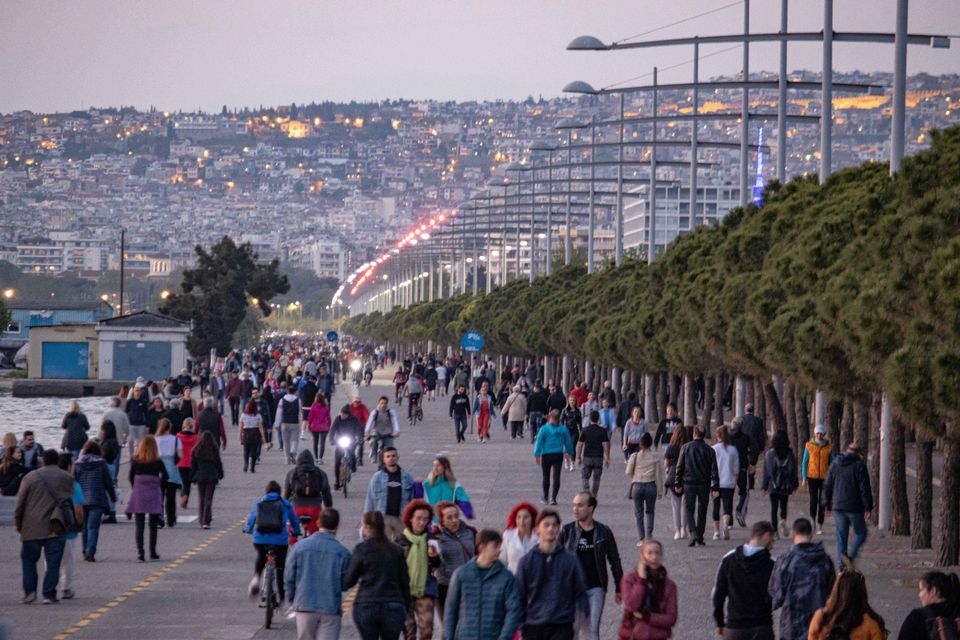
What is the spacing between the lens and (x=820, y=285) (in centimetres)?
Answer: 2867

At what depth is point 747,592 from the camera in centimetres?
1319

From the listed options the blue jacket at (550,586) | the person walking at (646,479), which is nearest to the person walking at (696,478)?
the person walking at (646,479)

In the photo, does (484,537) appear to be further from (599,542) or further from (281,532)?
(281,532)

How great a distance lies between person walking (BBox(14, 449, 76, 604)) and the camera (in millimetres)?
18484

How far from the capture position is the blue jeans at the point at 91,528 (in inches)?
855

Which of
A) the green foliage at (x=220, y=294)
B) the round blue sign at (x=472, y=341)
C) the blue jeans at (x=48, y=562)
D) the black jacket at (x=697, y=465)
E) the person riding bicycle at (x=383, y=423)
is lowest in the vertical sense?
the blue jeans at (x=48, y=562)

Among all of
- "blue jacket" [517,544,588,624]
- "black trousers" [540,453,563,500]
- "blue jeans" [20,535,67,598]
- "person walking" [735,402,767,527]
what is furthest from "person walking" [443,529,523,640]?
"black trousers" [540,453,563,500]

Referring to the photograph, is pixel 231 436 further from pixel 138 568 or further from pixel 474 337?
pixel 138 568

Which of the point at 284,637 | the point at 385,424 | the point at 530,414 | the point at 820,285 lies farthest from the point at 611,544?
the point at 530,414

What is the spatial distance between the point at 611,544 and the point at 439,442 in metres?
33.8

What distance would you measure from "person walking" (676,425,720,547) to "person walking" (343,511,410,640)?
1120 cm

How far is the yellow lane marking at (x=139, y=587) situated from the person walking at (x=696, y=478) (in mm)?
5660

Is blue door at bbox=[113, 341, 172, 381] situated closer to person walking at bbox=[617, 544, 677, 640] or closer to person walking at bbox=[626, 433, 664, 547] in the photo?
person walking at bbox=[626, 433, 664, 547]

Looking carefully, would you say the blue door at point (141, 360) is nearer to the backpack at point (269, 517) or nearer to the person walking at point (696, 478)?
the person walking at point (696, 478)
